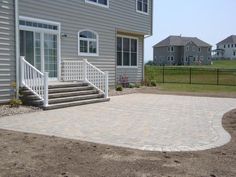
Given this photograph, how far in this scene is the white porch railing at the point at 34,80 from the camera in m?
11.9

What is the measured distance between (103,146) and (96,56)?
11.6 meters

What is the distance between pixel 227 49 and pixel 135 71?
107402 mm

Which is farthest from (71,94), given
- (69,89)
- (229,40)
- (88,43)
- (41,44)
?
(229,40)

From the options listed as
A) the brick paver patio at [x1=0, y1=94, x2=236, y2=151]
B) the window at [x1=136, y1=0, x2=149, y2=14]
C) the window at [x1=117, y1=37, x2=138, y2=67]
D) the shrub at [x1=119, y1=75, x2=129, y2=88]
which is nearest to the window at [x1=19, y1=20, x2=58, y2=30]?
the brick paver patio at [x1=0, y1=94, x2=236, y2=151]

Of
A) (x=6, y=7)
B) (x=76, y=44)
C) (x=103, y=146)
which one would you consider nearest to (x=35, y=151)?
(x=103, y=146)

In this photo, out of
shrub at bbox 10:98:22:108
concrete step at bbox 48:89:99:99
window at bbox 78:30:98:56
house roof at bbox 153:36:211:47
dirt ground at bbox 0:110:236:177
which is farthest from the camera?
house roof at bbox 153:36:211:47

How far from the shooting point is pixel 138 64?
2284 cm

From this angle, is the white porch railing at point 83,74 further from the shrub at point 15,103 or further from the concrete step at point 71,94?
the shrub at point 15,103

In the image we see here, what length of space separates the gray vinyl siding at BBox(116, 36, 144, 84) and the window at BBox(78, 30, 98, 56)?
309 cm

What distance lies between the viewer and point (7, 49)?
12.2m

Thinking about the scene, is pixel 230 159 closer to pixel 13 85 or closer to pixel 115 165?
pixel 115 165

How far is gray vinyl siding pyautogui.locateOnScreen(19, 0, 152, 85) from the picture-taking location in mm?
14531

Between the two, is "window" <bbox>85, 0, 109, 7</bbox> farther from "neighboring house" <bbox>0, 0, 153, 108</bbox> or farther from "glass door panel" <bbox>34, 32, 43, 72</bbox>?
"glass door panel" <bbox>34, 32, 43, 72</bbox>

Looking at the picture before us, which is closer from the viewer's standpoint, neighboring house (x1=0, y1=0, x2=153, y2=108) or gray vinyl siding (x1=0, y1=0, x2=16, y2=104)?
gray vinyl siding (x1=0, y1=0, x2=16, y2=104)
